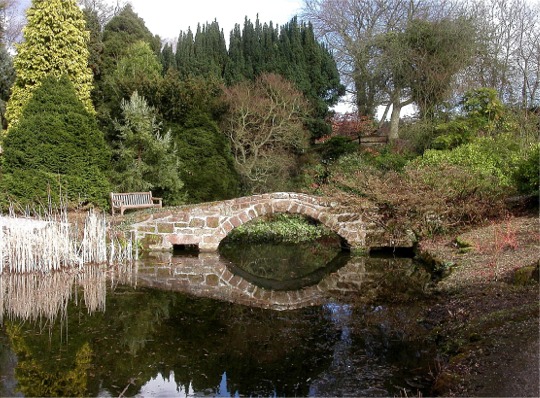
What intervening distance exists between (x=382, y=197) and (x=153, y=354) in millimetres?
8041

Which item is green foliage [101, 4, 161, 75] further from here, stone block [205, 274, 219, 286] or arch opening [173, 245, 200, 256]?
stone block [205, 274, 219, 286]

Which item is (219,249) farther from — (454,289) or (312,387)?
(312,387)

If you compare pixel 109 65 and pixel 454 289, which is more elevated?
pixel 109 65

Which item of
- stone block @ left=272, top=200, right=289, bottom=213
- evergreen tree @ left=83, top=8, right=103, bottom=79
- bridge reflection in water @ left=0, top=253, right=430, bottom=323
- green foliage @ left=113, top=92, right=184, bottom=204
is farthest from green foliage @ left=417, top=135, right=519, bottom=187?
evergreen tree @ left=83, top=8, right=103, bottom=79

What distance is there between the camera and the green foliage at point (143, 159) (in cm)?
1595

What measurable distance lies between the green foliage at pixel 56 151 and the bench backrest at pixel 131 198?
1.25 metres

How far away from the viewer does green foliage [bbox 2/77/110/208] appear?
48.5 ft

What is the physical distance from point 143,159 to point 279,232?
4.83 meters

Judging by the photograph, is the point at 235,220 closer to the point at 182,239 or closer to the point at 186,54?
the point at 182,239

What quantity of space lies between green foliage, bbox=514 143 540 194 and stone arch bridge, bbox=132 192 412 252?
3.28 m

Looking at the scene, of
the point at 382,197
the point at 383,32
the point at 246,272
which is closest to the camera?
the point at 246,272

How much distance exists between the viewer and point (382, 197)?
12.7 metres

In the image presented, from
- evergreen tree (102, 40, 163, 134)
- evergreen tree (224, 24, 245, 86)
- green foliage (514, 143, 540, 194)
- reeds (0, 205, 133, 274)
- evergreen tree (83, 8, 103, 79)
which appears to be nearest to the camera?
reeds (0, 205, 133, 274)

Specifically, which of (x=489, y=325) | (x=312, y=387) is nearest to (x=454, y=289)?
(x=489, y=325)
